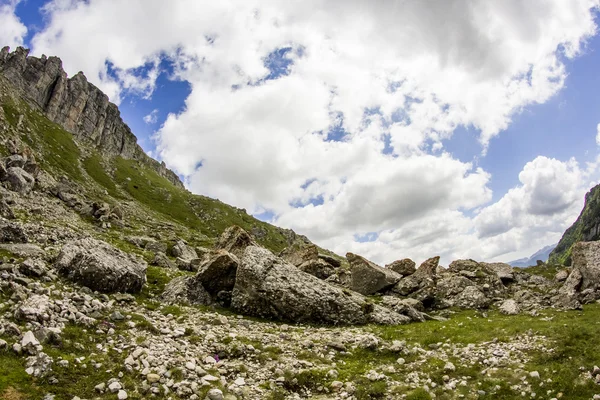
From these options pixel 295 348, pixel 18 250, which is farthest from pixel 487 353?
pixel 18 250

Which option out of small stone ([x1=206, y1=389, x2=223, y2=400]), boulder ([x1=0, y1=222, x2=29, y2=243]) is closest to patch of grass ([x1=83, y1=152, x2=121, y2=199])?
boulder ([x1=0, y1=222, x2=29, y2=243])

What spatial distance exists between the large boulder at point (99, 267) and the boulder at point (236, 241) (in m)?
13.3

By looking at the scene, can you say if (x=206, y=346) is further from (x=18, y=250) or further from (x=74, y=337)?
(x=18, y=250)

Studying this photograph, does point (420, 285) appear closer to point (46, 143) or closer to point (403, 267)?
point (403, 267)

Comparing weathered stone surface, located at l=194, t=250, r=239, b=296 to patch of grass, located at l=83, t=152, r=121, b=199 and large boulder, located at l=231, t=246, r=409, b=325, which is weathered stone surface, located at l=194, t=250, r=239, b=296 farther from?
patch of grass, located at l=83, t=152, r=121, b=199

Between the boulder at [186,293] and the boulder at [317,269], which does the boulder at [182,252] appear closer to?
the boulder at [317,269]

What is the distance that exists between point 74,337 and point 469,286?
41.7 meters

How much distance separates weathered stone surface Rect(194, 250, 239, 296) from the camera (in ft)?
104

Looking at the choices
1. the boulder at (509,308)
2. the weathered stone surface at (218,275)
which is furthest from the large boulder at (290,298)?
the boulder at (509,308)

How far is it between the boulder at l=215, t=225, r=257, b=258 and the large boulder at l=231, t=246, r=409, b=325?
10.9 m

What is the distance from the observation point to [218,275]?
105ft

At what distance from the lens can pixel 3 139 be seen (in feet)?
365

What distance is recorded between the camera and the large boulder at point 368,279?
145ft

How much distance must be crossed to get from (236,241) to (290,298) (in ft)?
51.5
